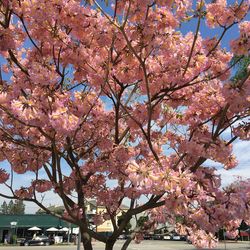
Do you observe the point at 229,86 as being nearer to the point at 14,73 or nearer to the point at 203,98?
the point at 203,98

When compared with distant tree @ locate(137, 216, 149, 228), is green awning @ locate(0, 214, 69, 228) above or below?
above

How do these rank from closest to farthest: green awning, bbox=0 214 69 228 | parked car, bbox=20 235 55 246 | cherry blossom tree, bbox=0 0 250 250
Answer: cherry blossom tree, bbox=0 0 250 250 → parked car, bbox=20 235 55 246 → green awning, bbox=0 214 69 228

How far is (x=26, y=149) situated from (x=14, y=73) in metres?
1.12

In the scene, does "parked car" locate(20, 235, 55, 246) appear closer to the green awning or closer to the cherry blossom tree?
the green awning

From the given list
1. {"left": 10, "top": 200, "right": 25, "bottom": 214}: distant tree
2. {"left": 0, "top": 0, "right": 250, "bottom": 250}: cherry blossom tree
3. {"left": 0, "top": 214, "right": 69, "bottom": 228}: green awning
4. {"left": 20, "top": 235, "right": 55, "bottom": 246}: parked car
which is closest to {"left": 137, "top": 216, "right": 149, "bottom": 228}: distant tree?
{"left": 0, "top": 0, "right": 250, "bottom": 250}: cherry blossom tree

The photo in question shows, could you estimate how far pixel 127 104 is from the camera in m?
6.39

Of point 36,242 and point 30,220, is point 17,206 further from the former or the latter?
point 30,220

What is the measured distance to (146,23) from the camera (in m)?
4.66

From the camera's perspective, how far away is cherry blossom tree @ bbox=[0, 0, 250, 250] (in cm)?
429

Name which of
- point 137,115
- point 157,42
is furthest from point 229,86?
point 137,115

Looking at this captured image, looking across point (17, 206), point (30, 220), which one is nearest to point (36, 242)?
point (30, 220)

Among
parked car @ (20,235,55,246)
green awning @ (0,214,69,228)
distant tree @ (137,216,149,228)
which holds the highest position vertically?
green awning @ (0,214,69,228)

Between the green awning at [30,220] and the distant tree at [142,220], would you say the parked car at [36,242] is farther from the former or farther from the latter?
the distant tree at [142,220]

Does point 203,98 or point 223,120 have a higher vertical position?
point 203,98
